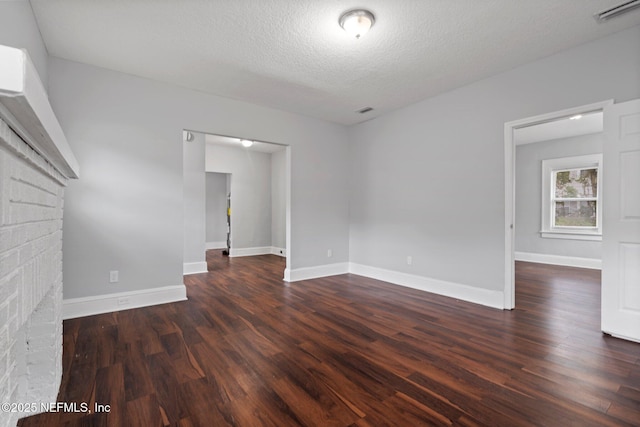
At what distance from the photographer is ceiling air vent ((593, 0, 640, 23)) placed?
2.23 m

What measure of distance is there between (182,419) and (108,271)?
2398mm

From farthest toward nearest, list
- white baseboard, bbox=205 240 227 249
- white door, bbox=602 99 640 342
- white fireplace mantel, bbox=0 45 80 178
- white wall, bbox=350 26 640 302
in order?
white baseboard, bbox=205 240 227 249, white wall, bbox=350 26 640 302, white door, bbox=602 99 640 342, white fireplace mantel, bbox=0 45 80 178

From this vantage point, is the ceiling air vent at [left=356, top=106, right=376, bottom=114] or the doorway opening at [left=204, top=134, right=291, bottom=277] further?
the doorway opening at [left=204, top=134, right=291, bottom=277]

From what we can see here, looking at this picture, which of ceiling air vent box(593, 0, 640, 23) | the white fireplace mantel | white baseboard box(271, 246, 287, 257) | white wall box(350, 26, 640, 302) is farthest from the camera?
white baseboard box(271, 246, 287, 257)

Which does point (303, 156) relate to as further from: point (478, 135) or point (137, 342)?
point (137, 342)

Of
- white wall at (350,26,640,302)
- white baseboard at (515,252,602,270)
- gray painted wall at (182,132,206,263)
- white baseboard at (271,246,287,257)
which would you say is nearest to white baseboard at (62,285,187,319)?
gray painted wall at (182,132,206,263)

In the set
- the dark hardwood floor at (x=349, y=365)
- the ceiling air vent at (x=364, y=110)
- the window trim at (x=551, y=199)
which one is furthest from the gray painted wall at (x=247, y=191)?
the window trim at (x=551, y=199)

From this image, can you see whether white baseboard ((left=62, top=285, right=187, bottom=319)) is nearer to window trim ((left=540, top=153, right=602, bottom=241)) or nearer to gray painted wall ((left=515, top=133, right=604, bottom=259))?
gray painted wall ((left=515, top=133, right=604, bottom=259))

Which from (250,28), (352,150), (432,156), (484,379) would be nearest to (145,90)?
(250,28)

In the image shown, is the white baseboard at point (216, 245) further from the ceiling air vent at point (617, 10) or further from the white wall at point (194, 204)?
the ceiling air vent at point (617, 10)

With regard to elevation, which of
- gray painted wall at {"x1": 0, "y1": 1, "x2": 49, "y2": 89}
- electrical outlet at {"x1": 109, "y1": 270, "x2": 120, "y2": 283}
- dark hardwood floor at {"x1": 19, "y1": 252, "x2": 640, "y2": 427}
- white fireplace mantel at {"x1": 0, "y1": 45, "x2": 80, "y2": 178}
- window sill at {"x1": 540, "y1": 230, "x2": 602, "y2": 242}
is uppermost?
gray painted wall at {"x1": 0, "y1": 1, "x2": 49, "y2": 89}

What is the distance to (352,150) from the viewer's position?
541 centimetres

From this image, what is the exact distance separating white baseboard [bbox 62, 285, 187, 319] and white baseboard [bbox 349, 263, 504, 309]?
114 inches

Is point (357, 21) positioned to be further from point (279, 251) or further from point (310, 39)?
point (279, 251)
